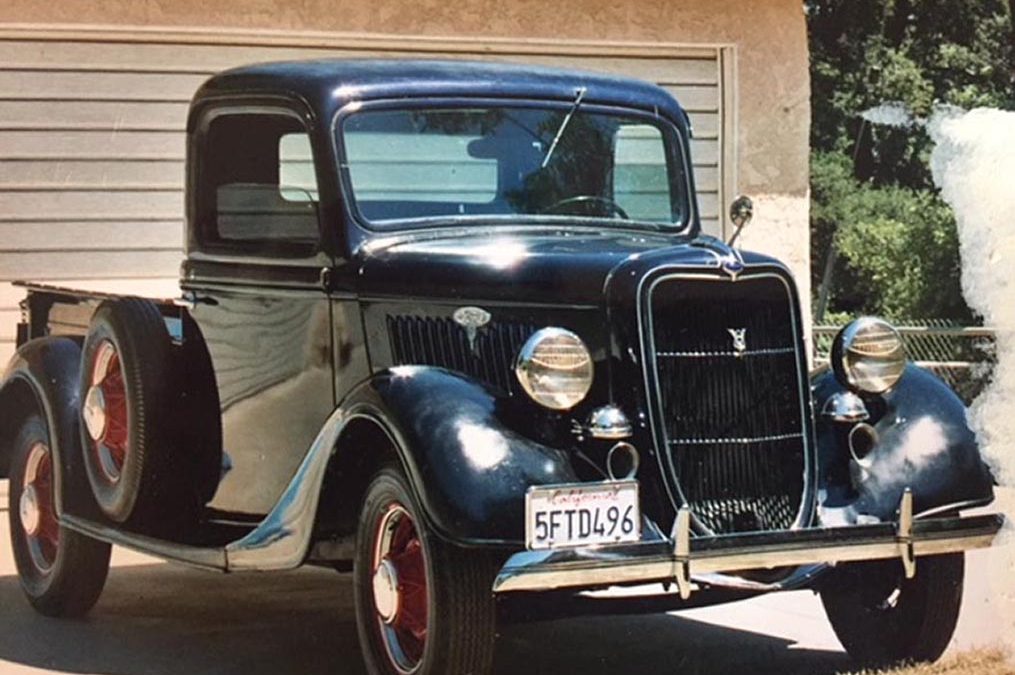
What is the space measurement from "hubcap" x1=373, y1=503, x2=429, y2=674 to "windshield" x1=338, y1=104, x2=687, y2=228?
1195 mm

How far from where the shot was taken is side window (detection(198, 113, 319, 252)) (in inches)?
268

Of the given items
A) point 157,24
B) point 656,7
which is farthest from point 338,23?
point 656,7

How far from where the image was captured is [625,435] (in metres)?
5.74

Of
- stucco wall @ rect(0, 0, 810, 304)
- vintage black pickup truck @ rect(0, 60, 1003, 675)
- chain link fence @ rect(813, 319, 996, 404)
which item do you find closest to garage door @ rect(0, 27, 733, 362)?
stucco wall @ rect(0, 0, 810, 304)

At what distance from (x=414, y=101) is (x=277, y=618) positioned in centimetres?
207

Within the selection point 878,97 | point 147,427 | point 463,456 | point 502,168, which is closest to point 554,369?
point 463,456

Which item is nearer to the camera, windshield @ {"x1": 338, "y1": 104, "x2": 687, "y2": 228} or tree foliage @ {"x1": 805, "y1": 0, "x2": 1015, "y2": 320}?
windshield @ {"x1": 338, "y1": 104, "x2": 687, "y2": 228}

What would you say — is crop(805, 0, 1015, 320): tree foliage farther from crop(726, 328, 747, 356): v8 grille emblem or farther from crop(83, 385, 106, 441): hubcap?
crop(726, 328, 747, 356): v8 grille emblem

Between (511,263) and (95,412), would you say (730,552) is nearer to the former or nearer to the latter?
(511,263)

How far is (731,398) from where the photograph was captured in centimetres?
595

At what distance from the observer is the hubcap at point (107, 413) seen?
23.6 feet

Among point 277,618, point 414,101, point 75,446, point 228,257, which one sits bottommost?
point 277,618

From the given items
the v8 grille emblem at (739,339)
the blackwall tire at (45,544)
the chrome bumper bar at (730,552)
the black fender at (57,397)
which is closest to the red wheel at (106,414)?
the black fender at (57,397)

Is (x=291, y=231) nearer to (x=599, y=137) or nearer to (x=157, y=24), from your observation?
(x=599, y=137)
